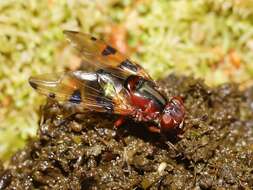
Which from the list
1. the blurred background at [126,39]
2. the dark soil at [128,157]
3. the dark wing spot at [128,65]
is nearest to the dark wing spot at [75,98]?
the dark soil at [128,157]

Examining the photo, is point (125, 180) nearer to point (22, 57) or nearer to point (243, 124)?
point (243, 124)

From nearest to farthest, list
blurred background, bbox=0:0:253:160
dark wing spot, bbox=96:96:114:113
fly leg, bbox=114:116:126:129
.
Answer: dark wing spot, bbox=96:96:114:113
fly leg, bbox=114:116:126:129
blurred background, bbox=0:0:253:160

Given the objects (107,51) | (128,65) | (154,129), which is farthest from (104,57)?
(154,129)

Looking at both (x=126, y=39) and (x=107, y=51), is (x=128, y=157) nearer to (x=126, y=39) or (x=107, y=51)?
(x=107, y=51)

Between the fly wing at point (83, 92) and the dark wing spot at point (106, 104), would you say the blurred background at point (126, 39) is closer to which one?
the fly wing at point (83, 92)

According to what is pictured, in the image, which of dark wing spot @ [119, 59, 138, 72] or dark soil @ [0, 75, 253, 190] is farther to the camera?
dark wing spot @ [119, 59, 138, 72]

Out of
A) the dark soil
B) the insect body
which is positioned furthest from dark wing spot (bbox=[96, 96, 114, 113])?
the dark soil

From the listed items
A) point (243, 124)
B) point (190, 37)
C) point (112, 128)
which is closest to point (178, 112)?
point (112, 128)

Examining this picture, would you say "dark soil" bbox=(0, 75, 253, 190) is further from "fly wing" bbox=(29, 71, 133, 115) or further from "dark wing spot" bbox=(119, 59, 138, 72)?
"dark wing spot" bbox=(119, 59, 138, 72)
